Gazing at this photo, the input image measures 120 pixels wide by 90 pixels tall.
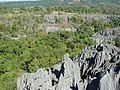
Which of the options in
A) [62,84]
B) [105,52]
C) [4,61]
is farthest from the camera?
[4,61]

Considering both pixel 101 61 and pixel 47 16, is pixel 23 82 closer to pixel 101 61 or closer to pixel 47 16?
pixel 101 61

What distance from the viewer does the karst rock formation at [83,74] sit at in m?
18.6

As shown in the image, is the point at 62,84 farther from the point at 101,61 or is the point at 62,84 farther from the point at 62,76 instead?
the point at 101,61

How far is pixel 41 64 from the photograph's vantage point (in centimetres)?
2884

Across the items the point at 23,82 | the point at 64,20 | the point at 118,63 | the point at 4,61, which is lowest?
the point at 64,20

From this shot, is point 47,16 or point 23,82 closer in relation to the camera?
point 23,82

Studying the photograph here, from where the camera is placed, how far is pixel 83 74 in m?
23.5

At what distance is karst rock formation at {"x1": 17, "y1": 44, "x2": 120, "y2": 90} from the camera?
61.1 feet

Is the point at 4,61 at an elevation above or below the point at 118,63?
below

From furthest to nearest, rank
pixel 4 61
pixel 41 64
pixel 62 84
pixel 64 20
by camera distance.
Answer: pixel 64 20, pixel 4 61, pixel 41 64, pixel 62 84

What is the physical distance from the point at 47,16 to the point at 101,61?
57849mm

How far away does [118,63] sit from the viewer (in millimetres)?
20484

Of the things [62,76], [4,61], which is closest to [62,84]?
[62,76]

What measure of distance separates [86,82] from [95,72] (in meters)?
2.46
